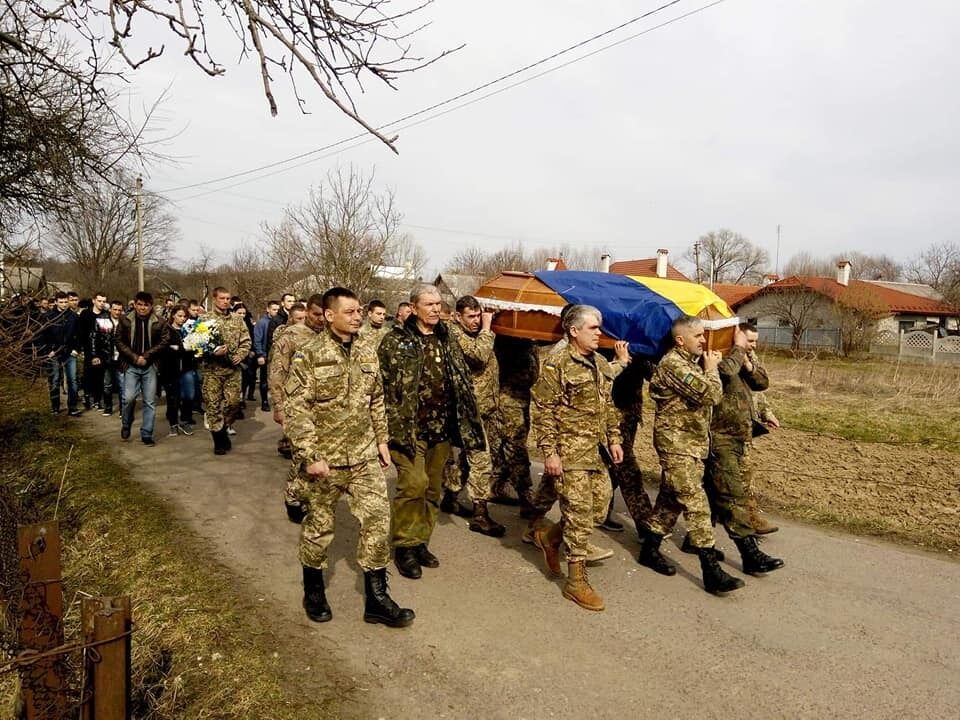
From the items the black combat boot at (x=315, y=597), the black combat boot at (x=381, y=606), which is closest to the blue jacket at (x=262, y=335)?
the black combat boot at (x=315, y=597)

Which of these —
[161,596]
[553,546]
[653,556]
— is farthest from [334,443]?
[653,556]

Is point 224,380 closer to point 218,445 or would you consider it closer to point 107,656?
point 218,445

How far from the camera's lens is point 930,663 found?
364 cm

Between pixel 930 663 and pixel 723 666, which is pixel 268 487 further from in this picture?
pixel 930 663

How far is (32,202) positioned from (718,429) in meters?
8.15

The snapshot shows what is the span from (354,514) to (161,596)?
1.46 m

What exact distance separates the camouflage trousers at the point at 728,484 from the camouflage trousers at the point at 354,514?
2.65 metres

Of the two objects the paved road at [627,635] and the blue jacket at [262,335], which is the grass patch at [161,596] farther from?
the blue jacket at [262,335]

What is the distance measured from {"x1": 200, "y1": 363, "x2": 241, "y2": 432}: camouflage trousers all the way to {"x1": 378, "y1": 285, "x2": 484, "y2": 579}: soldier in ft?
13.3

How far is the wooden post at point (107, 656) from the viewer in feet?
7.75

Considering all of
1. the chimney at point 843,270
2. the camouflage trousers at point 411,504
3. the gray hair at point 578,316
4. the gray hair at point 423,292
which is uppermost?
the chimney at point 843,270

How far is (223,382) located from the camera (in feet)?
26.6

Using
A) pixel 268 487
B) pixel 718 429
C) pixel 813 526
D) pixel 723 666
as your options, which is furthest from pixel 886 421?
pixel 268 487

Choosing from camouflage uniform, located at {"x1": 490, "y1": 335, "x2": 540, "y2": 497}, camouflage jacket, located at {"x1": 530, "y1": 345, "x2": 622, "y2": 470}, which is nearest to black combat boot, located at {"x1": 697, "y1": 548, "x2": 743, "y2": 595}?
camouflage jacket, located at {"x1": 530, "y1": 345, "x2": 622, "y2": 470}
